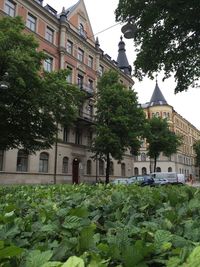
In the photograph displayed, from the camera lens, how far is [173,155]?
77938 millimetres

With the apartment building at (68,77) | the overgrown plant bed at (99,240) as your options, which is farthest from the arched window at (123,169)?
the overgrown plant bed at (99,240)

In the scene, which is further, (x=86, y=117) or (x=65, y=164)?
(x=86, y=117)

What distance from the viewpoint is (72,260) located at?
1.01 meters

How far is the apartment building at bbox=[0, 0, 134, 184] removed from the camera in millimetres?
31500

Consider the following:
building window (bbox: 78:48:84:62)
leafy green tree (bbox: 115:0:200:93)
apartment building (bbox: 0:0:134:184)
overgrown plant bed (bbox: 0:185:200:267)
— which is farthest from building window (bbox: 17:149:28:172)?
overgrown plant bed (bbox: 0:185:200:267)

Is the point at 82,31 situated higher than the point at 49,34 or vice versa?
the point at 82,31

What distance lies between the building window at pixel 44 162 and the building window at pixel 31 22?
12818 mm

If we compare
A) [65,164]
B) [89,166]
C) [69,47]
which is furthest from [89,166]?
[69,47]

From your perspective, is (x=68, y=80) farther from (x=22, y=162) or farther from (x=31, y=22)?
(x=22, y=162)

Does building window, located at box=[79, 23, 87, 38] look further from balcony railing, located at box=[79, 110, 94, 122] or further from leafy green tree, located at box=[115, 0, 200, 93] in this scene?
leafy green tree, located at box=[115, 0, 200, 93]

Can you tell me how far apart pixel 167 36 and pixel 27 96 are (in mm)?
9366

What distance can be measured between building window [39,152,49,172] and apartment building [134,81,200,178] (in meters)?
34.4

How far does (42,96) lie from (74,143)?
20189 millimetres

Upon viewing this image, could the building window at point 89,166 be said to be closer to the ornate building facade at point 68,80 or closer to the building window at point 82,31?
the ornate building facade at point 68,80
